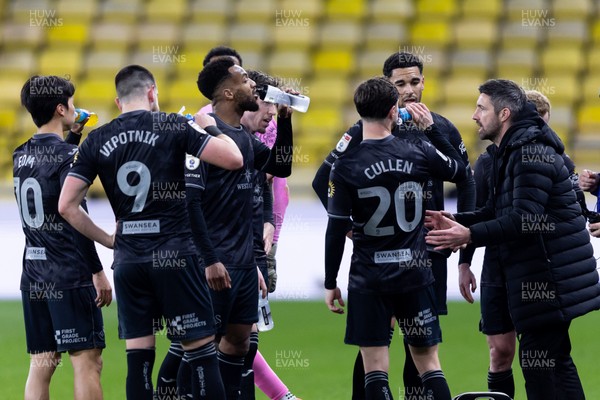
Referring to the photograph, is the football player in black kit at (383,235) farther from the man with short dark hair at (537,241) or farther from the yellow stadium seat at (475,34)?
the yellow stadium seat at (475,34)

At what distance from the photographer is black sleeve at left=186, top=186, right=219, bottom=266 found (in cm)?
551

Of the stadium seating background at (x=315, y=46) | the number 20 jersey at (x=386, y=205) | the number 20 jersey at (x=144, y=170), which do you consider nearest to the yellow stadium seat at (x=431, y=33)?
the stadium seating background at (x=315, y=46)

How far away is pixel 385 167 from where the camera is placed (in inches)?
219

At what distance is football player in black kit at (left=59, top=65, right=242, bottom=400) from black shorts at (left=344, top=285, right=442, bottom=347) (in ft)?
2.45

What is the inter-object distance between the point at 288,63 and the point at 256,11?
101cm

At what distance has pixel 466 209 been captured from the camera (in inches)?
251

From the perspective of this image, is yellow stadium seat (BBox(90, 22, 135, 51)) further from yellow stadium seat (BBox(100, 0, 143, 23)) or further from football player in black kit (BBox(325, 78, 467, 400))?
football player in black kit (BBox(325, 78, 467, 400))

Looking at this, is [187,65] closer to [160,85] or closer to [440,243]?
[160,85]

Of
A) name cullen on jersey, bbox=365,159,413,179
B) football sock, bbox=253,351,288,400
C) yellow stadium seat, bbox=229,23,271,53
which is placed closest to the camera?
name cullen on jersey, bbox=365,159,413,179

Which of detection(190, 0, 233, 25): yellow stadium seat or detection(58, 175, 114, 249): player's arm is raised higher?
detection(190, 0, 233, 25): yellow stadium seat

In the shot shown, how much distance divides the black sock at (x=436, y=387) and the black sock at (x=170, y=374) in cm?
131

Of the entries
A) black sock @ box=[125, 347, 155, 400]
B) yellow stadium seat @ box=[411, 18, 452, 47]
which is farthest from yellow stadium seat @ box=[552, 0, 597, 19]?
black sock @ box=[125, 347, 155, 400]

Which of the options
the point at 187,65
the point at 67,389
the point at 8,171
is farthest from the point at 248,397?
the point at 187,65

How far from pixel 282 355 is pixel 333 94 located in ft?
25.3
